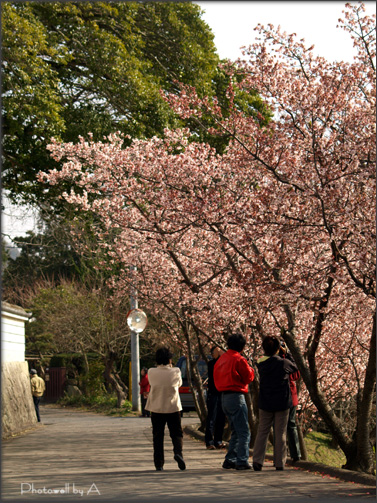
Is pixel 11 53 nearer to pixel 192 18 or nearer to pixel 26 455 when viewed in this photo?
pixel 192 18

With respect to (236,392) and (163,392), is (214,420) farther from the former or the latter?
(236,392)

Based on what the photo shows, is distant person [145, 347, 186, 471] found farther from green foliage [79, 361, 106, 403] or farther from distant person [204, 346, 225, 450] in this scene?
green foliage [79, 361, 106, 403]

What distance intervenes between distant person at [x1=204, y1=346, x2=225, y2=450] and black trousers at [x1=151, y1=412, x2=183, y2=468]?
1.81 meters

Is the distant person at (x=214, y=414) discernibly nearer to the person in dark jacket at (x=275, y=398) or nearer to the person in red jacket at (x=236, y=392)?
the person in red jacket at (x=236, y=392)

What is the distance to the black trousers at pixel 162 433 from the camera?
9.33 metres

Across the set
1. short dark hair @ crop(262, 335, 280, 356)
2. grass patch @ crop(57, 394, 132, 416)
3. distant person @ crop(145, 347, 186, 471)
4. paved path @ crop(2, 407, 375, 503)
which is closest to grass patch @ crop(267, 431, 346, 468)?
paved path @ crop(2, 407, 375, 503)

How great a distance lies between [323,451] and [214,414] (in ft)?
24.0

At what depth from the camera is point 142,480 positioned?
27.1ft

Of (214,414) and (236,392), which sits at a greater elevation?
(236,392)

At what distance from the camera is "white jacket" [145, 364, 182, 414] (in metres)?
9.49

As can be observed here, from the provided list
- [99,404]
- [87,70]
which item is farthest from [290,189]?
[99,404]

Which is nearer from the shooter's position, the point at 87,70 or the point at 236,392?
the point at 236,392

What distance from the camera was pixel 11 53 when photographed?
1328cm

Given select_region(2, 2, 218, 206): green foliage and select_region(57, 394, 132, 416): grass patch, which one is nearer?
select_region(2, 2, 218, 206): green foliage
